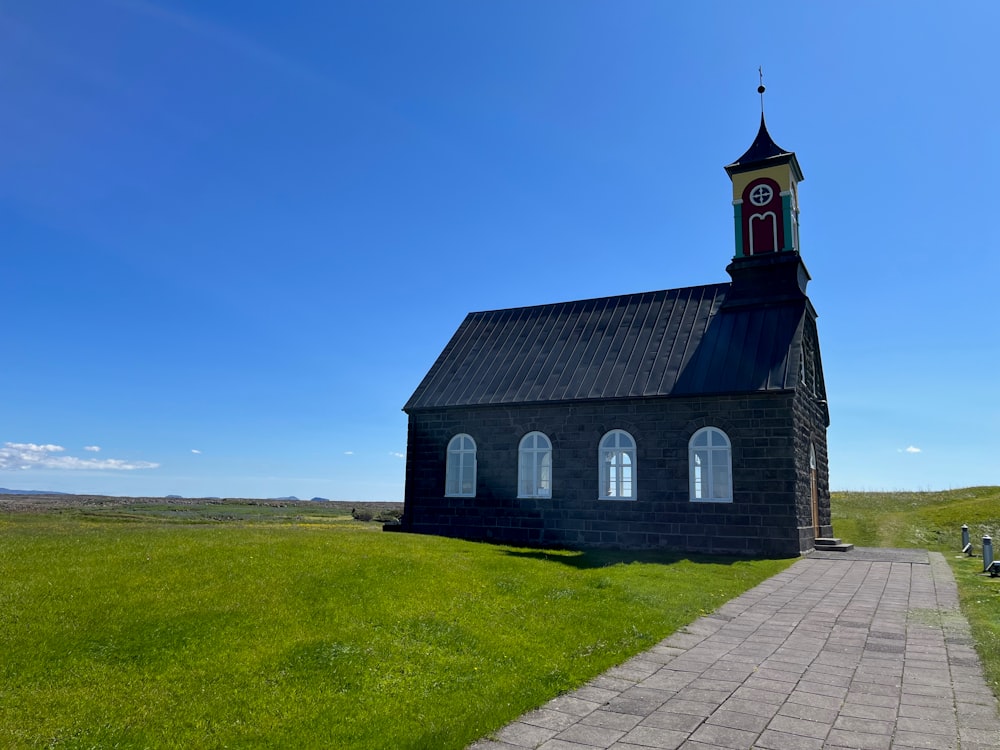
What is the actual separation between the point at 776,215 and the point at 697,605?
59.4ft

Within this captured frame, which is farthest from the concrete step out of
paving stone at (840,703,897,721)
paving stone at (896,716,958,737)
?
paving stone at (896,716,958,737)

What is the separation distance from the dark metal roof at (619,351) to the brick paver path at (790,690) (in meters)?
11.0

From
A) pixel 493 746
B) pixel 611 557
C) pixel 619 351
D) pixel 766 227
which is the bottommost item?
pixel 493 746

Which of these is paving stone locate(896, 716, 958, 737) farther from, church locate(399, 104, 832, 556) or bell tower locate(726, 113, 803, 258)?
bell tower locate(726, 113, 803, 258)

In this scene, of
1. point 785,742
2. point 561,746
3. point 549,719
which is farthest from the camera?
point 549,719

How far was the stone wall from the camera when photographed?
21500 millimetres

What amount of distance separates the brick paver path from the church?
9080mm

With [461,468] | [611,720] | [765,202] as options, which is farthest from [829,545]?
[611,720]

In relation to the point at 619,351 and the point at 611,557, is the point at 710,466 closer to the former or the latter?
the point at 611,557

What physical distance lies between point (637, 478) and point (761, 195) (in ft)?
39.3

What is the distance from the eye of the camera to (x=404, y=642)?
916cm

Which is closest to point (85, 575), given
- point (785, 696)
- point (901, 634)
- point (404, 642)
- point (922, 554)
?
point (404, 642)

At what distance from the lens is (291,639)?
8.96 meters

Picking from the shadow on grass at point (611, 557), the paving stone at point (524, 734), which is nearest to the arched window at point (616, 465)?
the shadow on grass at point (611, 557)
